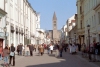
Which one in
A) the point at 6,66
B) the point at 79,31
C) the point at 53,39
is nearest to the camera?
the point at 6,66

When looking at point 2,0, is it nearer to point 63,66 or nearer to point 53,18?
point 63,66

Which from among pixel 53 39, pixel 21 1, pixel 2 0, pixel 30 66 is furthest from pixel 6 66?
pixel 53 39

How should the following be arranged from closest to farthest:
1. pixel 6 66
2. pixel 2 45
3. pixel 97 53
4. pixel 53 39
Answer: pixel 6 66 < pixel 97 53 < pixel 2 45 < pixel 53 39

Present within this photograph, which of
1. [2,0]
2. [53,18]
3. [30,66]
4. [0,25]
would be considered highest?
[53,18]

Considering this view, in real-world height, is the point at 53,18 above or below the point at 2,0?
above

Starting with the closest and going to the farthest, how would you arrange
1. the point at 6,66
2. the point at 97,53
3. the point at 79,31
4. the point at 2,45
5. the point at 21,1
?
the point at 6,66 → the point at 97,53 → the point at 2,45 → the point at 21,1 → the point at 79,31

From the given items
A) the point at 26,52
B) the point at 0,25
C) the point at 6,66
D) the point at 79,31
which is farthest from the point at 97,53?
the point at 79,31

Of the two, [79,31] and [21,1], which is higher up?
[21,1]

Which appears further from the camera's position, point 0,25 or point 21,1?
point 21,1

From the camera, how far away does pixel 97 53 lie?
94.1 ft

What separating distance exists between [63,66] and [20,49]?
16.6 meters

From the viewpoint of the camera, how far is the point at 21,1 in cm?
4975

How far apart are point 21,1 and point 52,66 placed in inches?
1334

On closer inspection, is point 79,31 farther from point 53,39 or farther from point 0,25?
point 53,39
